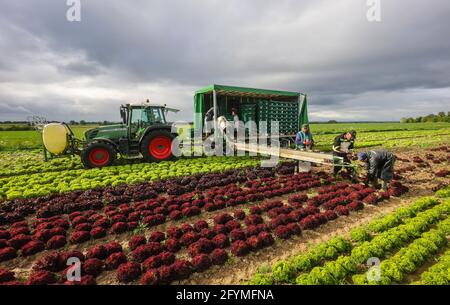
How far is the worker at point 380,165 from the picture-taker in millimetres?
8008

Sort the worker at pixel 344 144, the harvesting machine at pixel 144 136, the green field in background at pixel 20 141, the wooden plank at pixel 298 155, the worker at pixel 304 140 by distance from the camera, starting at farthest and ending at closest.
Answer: the green field in background at pixel 20 141 < the harvesting machine at pixel 144 136 < the worker at pixel 304 140 < the worker at pixel 344 144 < the wooden plank at pixel 298 155

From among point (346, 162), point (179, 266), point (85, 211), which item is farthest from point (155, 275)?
point (346, 162)

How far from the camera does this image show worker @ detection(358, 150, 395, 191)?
8008 millimetres

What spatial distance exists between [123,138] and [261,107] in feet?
27.4

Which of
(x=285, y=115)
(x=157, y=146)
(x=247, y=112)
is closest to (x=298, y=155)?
(x=247, y=112)

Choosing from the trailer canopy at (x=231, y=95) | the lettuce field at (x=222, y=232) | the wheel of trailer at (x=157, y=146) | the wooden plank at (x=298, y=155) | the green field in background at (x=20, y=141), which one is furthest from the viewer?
the green field in background at (x=20, y=141)

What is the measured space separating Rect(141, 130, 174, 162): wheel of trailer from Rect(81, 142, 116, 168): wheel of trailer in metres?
1.51

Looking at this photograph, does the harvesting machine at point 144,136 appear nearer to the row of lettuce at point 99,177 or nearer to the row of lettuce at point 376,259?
the row of lettuce at point 99,177

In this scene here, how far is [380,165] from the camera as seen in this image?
820 cm

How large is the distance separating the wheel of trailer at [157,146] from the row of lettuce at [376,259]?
31.1 ft

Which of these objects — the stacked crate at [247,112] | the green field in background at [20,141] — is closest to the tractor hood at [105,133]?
the stacked crate at [247,112]

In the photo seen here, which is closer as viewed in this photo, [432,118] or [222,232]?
[222,232]

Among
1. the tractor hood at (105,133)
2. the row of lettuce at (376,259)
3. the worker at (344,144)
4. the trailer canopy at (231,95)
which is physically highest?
the trailer canopy at (231,95)

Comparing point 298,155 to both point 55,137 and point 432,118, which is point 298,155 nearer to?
point 55,137
